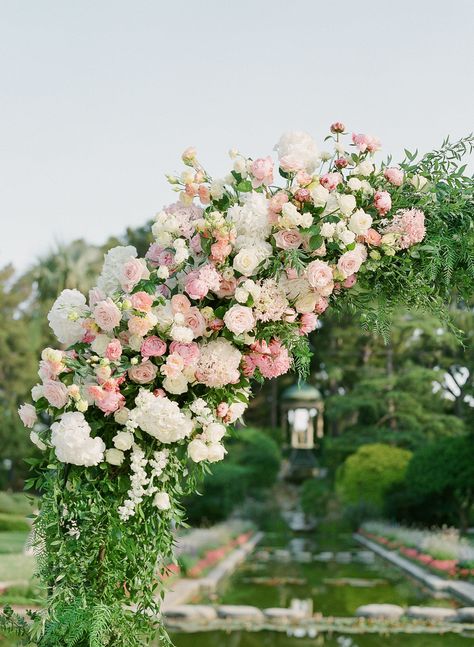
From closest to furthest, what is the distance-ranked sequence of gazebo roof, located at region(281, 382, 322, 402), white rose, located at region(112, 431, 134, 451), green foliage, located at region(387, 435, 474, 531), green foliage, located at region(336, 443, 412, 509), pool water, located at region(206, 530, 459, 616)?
1. white rose, located at region(112, 431, 134, 451)
2. pool water, located at region(206, 530, 459, 616)
3. green foliage, located at region(387, 435, 474, 531)
4. green foliage, located at region(336, 443, 412, 509)
5. gazebo roof, located at region(281, 382, 322, 402)

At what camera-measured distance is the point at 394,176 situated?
411cm

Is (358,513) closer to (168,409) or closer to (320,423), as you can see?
(320,423)

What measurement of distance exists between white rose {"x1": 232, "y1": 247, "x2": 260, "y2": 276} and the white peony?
524 mm

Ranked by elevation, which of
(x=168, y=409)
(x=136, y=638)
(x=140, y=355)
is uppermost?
(x=140, y=355)

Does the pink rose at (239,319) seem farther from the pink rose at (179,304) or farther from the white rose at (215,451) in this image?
the white rose at (215,451)

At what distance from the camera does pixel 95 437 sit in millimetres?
3889

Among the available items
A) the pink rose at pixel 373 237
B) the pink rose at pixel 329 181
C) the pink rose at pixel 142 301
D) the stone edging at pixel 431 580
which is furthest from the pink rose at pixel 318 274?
the stone edging at pixel 431 580

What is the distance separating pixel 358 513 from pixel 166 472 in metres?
20.6

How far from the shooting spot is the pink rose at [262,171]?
405 cm

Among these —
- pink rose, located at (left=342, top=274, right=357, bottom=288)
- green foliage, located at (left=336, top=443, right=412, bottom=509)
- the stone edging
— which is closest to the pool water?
the stone edging

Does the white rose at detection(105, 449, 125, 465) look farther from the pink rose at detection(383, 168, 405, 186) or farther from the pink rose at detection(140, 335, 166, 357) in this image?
the pink rose at detection(383, 168, 405, 186)

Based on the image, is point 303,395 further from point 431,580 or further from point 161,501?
point 161,501

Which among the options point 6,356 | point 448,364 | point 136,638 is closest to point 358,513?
point 448,364

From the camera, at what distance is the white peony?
4.08m
